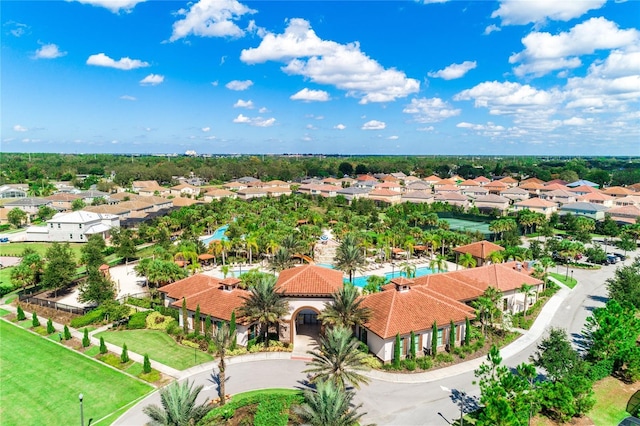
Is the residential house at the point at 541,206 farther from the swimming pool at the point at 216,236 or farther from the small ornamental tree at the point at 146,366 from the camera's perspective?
the small ornamental tree at the point at 146,366

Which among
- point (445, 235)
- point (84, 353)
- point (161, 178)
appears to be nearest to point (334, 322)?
point (84, 353)

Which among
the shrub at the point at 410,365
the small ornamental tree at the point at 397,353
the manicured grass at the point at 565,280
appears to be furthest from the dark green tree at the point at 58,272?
the manicured grass at the point at 565,280

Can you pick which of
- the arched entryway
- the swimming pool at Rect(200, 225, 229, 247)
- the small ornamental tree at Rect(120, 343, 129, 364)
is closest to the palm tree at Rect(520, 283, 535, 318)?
the arched entryway

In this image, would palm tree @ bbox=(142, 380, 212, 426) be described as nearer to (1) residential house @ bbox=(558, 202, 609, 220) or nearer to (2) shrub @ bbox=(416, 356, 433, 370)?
(2) shrub @ bbox=(416, 356, 433, 370)

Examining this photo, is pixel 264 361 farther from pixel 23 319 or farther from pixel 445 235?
pixel 445 235

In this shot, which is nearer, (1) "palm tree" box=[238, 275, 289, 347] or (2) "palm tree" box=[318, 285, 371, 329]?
(2) "palm tree" box=[318, 285, 371, 329]

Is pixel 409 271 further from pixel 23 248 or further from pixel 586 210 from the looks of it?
pixel 586 210
